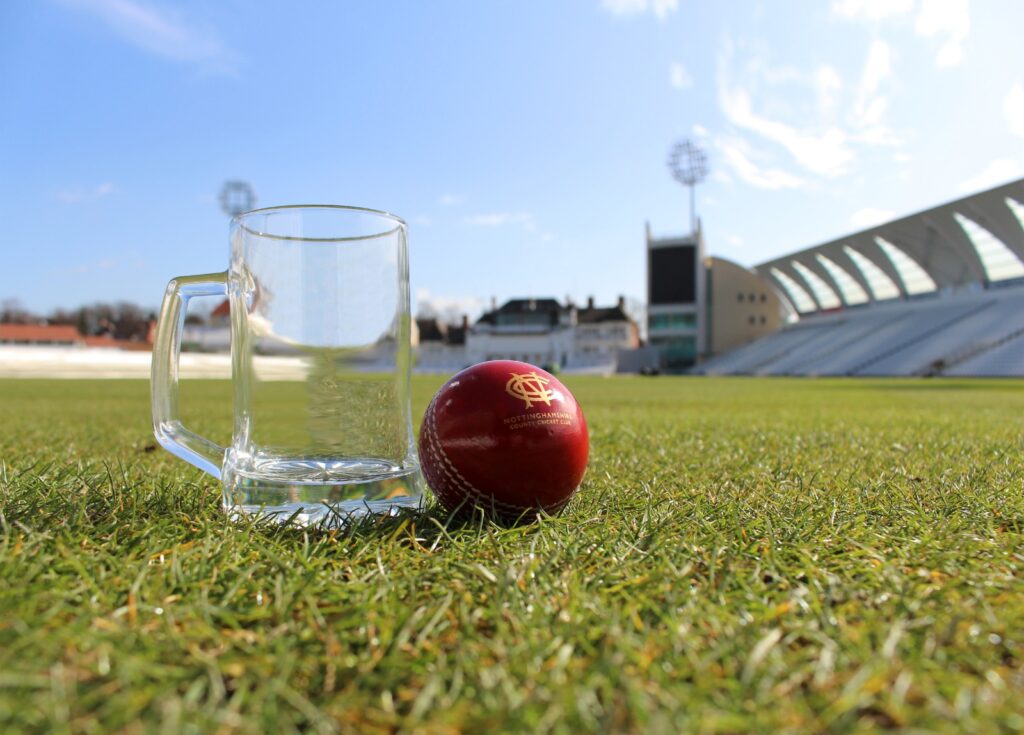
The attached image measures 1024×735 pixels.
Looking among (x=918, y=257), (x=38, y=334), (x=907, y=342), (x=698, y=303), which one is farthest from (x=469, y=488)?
(x=38, y=334)

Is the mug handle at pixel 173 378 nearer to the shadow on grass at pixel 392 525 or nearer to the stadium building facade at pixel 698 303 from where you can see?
the shadow on grass at pixel 392 525

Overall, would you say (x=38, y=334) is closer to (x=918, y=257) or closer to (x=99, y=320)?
(x=99, y=320)

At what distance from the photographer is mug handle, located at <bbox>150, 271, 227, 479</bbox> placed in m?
2.00

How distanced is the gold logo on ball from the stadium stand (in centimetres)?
4008

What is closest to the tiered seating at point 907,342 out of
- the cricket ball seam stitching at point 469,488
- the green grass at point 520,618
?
the green grass at point 520,618

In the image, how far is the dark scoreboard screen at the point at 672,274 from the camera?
68.8 m

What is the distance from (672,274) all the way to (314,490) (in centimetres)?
7065

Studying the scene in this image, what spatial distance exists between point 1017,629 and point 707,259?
72572 millimetres

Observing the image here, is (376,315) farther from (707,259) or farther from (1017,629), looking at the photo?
(707,259)

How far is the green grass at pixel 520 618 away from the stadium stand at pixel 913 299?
40.1 metres

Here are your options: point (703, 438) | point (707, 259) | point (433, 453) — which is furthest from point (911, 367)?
point (433, 453)

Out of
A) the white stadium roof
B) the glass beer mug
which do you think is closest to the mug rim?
the glass beer mug

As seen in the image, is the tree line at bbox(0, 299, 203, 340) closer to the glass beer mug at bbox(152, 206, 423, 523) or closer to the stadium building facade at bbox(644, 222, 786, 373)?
the stadium building facade at bbox(644, 222, 786, 373)

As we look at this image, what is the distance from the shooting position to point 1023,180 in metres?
34.7
